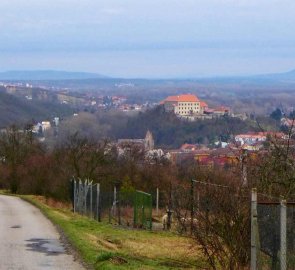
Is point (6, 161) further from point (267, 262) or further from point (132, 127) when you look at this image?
point (132, 127)

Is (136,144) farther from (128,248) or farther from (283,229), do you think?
(283,229)

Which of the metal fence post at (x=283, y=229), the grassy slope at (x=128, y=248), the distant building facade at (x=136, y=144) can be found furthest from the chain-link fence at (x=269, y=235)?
the distant building facade at (x=136, y=144)

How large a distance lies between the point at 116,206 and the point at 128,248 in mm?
10809

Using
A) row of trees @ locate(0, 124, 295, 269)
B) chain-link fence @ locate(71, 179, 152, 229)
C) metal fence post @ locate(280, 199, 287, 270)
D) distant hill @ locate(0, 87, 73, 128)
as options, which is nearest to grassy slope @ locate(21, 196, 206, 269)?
row of trees @ locate(0, 124, 295, 269)

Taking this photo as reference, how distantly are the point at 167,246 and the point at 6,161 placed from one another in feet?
151

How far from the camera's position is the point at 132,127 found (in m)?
127

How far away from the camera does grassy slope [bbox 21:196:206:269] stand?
1420 cm

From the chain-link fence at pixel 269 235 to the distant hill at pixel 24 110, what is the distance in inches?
5333

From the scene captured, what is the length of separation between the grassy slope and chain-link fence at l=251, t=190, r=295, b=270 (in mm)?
2555

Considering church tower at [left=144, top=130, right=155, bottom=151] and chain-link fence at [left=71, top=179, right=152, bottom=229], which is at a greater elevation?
chain-link fence at [left=71, top=179, right=152, bottom=229]

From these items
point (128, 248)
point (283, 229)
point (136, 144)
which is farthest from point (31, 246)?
point (136, 144)

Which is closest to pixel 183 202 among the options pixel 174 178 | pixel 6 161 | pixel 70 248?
pixel 70 248

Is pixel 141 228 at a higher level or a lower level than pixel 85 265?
lower

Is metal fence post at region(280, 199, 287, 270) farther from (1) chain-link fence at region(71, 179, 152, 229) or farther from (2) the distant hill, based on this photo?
(2) the distant hill
